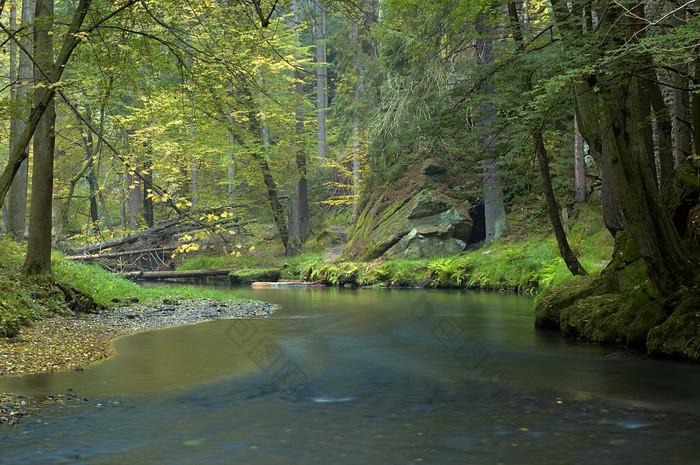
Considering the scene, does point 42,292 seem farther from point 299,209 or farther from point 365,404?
point 299,209

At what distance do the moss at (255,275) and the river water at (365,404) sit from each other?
17483mm

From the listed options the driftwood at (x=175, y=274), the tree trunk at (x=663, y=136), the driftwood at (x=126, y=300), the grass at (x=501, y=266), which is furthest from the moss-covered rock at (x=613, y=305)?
the driftwood at (x=175, y=274)

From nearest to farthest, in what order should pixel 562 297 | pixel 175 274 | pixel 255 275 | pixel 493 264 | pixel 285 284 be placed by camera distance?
1. pixel 562 297
2. pixel 493 264
3. pixel 285 284
4. pixel 255 275
5. pixel 175 274

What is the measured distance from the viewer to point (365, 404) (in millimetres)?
6551

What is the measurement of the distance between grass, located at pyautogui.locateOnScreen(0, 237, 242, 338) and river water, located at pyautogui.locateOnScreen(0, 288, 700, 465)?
1694 mm

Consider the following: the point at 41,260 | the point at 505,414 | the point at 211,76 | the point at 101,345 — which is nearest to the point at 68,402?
Result: the point at 101,345

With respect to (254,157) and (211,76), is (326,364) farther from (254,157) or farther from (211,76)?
(254,157)

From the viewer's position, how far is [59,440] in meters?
5.06

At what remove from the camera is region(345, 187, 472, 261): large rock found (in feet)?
81.9

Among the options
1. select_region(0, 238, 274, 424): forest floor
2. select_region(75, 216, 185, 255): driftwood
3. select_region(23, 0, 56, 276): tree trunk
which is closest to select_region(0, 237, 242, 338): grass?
select_region(0, 238, 274, 424): forest floor

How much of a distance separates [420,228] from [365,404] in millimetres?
19270

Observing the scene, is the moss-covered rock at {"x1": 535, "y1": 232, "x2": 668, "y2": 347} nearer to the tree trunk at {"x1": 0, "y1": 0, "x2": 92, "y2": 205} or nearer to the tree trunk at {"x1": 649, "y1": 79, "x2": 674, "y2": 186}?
the tree trunk at {"x1": 649, "y1": 79, "x2": 674, "y2": 186}

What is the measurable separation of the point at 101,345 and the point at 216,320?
4349mm

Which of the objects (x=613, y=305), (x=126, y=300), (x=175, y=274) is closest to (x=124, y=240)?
(x=175, y=274)
